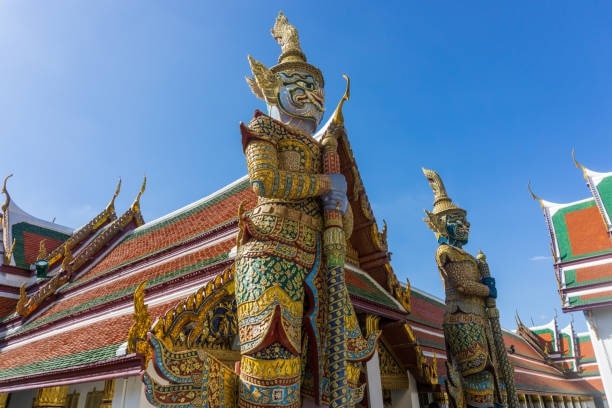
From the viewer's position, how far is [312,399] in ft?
12.5

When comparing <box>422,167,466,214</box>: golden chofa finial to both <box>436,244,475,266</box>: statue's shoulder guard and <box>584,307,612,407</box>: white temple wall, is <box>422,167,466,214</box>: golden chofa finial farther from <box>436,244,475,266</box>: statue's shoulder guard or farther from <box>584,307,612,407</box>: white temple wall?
<box>584,307,612,407</box>: white temple wall

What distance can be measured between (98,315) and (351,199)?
427 centimetres

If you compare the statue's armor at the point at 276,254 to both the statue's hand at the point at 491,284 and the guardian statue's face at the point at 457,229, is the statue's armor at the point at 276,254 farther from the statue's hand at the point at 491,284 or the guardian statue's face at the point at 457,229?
the statue's hand at the point at 491,284

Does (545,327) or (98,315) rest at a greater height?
(545,327)

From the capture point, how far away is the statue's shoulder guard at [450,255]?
7688mm

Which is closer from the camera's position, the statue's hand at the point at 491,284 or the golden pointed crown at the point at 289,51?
the golden pointed crown at the point at 289,51

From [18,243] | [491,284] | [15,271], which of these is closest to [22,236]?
[18,243]

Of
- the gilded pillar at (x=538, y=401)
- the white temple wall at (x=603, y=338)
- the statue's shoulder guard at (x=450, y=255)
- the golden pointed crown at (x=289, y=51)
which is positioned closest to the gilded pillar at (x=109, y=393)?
→ the golden pointed crown at (x=289, y=51)

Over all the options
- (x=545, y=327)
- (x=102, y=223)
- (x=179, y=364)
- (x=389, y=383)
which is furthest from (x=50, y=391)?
(x=545, y=327)

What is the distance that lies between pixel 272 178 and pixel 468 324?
5.11 meters

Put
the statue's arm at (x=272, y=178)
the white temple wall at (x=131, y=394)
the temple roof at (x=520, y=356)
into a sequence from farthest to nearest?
the temple roof at (x=520, y=356)
the white temple wall at (x=131, y=394)
the statue's arm at (x=272, y=178)

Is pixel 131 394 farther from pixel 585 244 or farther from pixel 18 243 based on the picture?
pixel 585 244

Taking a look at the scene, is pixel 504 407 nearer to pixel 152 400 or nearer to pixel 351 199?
pixel 351 199

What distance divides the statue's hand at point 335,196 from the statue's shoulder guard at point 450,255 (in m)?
4.27
